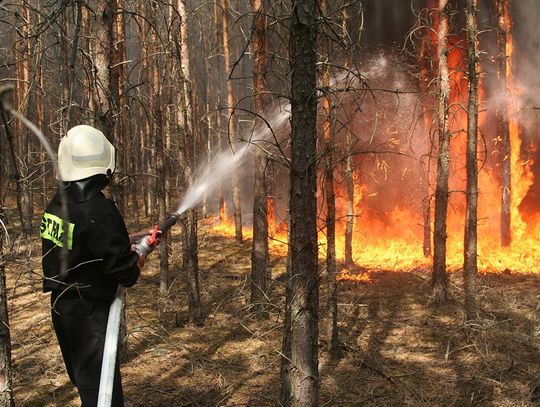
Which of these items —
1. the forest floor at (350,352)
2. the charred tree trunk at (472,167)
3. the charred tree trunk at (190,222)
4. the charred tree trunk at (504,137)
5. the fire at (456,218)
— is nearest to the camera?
the forest floor at (350,352)

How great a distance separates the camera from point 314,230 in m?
4.17

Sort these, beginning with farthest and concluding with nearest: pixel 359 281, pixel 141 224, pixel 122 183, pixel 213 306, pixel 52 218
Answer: pixel 141 224 → pixel 359 281 → pixel 213 306 → pixel 122 183 → pixel 52 218

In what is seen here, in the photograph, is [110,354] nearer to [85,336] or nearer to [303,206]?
[85,336]

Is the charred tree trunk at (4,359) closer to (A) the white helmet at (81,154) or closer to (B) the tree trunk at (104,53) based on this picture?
(A) the white helmet at (81,154)

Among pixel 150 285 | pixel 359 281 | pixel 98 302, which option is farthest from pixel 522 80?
pixel 98 302

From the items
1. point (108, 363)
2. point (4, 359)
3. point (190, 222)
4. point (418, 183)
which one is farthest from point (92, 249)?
point (418, 183)

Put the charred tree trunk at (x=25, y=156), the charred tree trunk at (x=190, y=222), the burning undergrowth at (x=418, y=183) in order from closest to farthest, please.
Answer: the charred tree trunk at (x=25, y=156)
the charred tree trunk at (x=190, y=222)
the burning undergrowth at (x=418, y=183)

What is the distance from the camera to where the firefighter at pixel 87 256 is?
3.57 meters

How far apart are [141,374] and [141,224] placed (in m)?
17.0

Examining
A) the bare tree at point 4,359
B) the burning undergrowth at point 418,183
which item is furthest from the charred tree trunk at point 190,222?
the bare tree at point 4,359

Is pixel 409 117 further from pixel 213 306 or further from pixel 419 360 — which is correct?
pixel 419 360

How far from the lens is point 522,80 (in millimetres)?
16875

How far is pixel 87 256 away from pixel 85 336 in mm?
599

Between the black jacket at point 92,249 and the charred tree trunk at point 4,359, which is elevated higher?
the black jacket at point 92,249
